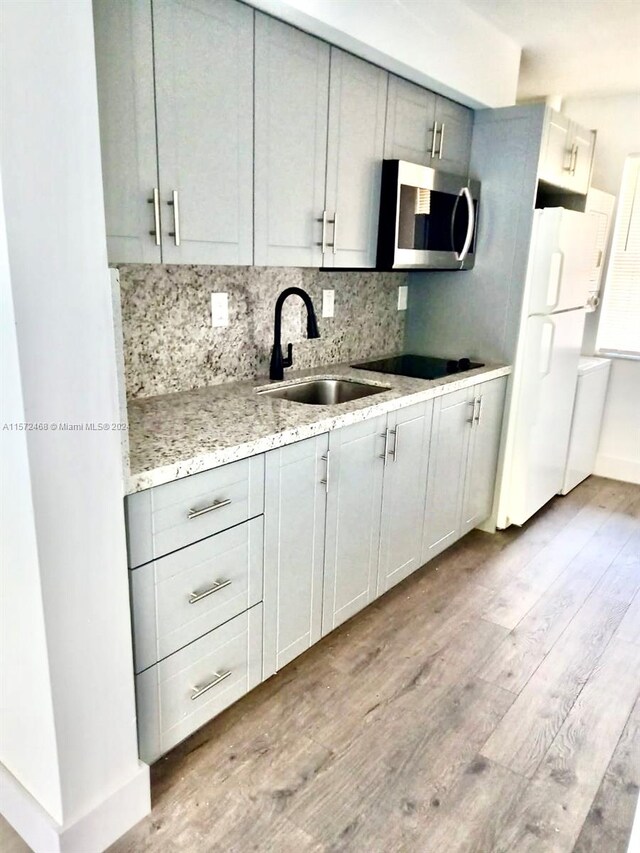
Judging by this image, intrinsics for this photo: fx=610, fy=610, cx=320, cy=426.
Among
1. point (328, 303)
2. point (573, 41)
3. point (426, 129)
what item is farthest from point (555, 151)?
point (328, 303)

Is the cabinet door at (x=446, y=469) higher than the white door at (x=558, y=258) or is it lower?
lower

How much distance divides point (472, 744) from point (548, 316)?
6.86 ft

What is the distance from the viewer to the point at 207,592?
1643mm

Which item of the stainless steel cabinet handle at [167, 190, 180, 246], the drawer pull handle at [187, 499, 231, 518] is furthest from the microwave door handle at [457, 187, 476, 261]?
the drawer pull handle at [187, 499, 231, 518]

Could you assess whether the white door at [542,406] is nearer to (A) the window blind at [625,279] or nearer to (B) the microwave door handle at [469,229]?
(B) the microwave door handle at [469,229]

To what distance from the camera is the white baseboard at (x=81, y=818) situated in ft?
4.58

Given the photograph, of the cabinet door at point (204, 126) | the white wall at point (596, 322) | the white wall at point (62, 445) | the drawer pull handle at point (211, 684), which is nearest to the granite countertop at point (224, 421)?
the white wall at point (62, 445)

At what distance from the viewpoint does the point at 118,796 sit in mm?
1478

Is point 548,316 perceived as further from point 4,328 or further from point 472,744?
point 4,328

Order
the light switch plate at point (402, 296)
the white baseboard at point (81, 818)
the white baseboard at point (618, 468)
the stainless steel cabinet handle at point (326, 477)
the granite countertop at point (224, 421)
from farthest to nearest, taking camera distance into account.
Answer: the white baseboard at point (618, 468) < the light switch plate at point (402, 296) < the stainless steel cabinet handle at point (326, 477) < the granite countertop at point (224, 421) < the white baseboard at point (81, 818)

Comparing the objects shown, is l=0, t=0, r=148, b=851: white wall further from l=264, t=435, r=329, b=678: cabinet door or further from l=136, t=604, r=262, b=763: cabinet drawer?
l=264, t=435, r=329, b=678: cabinet door

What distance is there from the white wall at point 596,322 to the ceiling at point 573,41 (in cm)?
13

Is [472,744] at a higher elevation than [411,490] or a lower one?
lower

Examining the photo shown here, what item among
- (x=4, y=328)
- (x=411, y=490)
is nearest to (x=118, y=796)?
(x=4, y=328)
